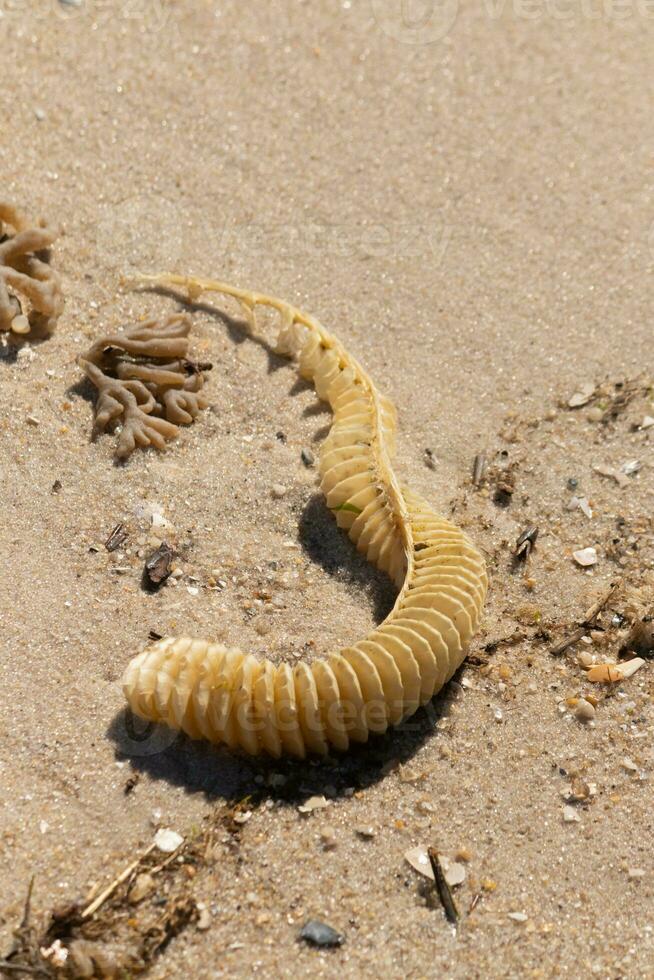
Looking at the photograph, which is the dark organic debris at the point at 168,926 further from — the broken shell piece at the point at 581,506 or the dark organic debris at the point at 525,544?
the broken shell piece at the point at 581,506

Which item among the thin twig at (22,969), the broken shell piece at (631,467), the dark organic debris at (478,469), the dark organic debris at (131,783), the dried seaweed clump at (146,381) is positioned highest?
the broken shell piece at (631,467)

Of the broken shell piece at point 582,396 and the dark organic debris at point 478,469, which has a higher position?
the broken shell piece at point 582,396

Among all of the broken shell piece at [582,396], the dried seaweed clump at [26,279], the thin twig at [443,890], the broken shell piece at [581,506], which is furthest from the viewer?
the broken shell piece at [582,396]

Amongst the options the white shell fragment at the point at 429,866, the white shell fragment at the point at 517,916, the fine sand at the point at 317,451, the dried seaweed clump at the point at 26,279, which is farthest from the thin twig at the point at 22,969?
the dried seaweed clump at the point at 26,279

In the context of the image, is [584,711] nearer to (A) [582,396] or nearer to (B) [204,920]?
(B) [204,920]

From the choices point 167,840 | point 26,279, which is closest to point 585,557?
point 167,840

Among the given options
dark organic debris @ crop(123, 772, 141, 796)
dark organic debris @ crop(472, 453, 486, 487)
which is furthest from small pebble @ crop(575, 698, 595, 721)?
dark organic debris @ crop(123, 772, 141, 796)

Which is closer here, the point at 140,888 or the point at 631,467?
the point at 140,888
